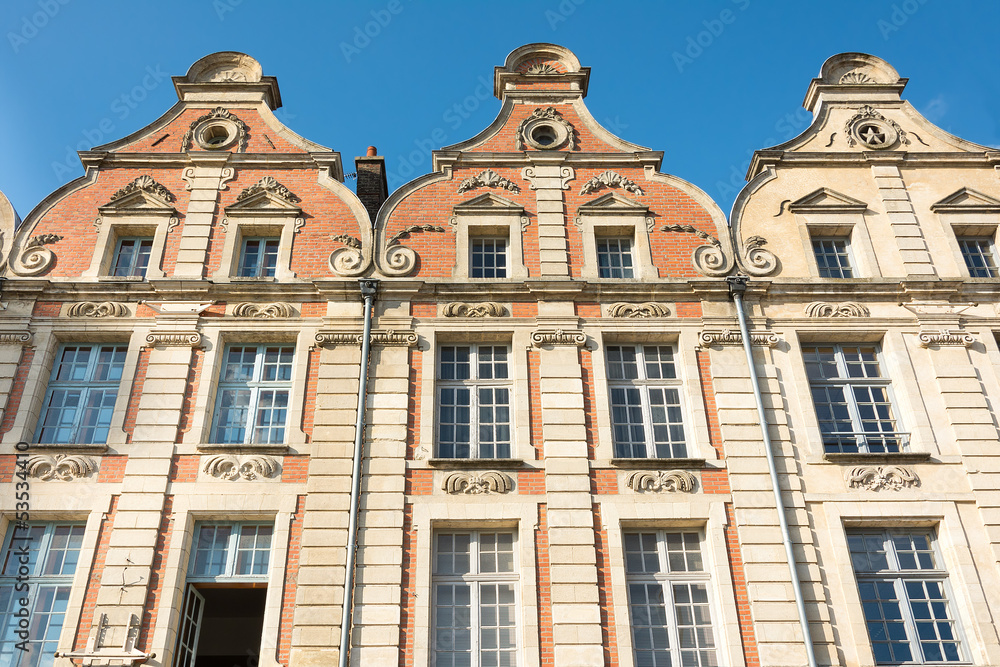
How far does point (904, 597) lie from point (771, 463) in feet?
7.30

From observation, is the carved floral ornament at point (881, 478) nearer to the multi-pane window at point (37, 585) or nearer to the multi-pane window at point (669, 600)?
the multi-pane window at point (669, 600)

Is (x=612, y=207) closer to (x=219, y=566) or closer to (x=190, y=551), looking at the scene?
(x=219, y=566)

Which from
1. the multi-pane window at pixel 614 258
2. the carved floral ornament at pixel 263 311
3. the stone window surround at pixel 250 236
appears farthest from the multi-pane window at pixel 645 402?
the stone window surround at pixel 250 236

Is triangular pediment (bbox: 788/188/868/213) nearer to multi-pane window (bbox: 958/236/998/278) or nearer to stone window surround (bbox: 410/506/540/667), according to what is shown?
multi-pane window (bbox: 958/236/998/278)

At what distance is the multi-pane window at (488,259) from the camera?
47.2 ft

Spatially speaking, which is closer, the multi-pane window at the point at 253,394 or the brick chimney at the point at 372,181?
the multi-pane window at the point at 253,394

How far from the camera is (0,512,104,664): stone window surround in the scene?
1109cm

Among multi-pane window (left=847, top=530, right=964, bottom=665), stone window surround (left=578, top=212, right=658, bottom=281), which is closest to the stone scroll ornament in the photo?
stone window surround (left=578, top=212, right=658, bottom=281)

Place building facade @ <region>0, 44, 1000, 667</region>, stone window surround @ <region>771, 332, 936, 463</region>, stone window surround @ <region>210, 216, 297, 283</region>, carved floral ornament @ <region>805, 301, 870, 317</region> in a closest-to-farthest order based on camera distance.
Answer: building facade @ <region>0, 44, 1000, 667</region>, stone window surround @ <region>771, 332, 936, 463</region>, carved floral ornament @ <region>805, 301, 870, 317</region>, stone window surround @ <region>210, 216, 297, 283</region>

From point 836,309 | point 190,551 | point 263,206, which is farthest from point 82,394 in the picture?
point 836,309

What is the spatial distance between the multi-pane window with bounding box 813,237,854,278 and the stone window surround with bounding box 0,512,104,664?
1087cm

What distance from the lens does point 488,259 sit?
1452cm

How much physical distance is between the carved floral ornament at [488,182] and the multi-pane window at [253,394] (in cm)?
397

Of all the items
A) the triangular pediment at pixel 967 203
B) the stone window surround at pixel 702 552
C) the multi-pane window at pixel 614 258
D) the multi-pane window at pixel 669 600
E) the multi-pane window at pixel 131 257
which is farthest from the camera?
the triangular pediment at pixel 967 203
